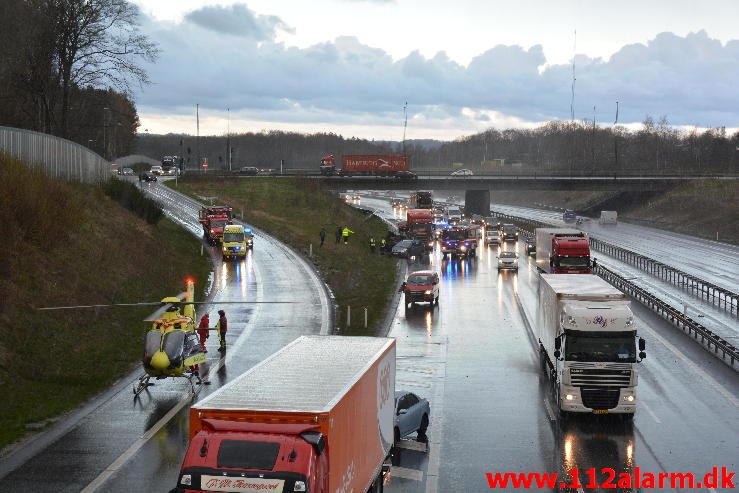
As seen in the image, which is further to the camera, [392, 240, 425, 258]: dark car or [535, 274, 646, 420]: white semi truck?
[392, 240, 425, 258]: dark car

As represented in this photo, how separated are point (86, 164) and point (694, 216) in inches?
3513

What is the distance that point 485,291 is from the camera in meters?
58.2

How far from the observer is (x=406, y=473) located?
845 inches

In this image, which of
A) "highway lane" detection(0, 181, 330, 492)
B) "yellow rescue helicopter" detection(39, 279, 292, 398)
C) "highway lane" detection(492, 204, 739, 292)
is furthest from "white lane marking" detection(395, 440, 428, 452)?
"highway lane" detection(492, 204, 739, 292)

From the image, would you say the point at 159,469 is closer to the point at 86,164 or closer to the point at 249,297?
the point at 249,297

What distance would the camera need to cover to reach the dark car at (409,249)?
78.8m

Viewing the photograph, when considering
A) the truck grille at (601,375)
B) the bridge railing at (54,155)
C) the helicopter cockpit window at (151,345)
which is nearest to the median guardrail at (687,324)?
the truck grille at (601,375)

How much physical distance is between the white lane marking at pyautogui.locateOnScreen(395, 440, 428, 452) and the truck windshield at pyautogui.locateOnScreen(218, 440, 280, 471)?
1117 centimetres

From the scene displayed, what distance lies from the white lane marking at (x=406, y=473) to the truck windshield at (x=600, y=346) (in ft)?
21.2

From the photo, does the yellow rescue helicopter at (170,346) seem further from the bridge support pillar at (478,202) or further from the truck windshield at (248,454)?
the bridge support pillar at (478,202)

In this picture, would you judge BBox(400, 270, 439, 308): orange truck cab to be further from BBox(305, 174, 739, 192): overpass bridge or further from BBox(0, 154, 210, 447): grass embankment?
BBox(305, 174, 739, 192): overpass bridge

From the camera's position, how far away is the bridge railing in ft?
150

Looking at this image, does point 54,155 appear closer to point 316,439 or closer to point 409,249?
point 409,249

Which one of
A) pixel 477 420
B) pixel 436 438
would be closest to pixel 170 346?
pixel 436 438
